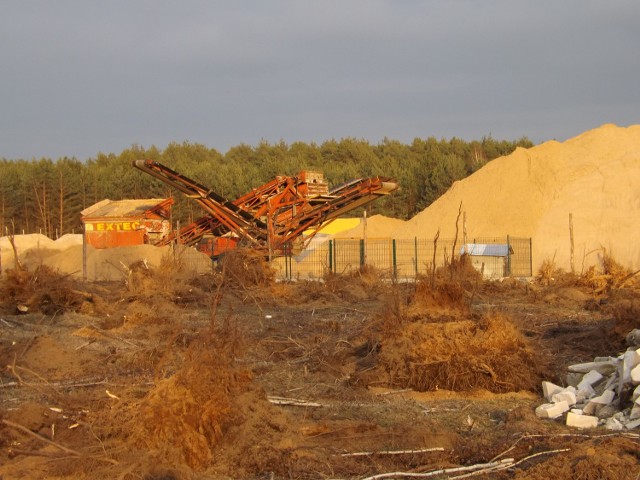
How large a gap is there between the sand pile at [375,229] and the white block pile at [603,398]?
32.5 m

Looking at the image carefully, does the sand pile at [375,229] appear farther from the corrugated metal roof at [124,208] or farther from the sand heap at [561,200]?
the corrugated metal roof at [124,208]

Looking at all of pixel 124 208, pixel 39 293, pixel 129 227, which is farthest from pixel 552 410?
pixel 124 208

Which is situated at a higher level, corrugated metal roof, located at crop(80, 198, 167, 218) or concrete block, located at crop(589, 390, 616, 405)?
corrugated metal roof, located at crop(80, 198, 167, 218)

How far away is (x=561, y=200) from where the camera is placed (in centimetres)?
3734

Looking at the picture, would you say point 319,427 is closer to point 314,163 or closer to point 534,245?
point 534,245

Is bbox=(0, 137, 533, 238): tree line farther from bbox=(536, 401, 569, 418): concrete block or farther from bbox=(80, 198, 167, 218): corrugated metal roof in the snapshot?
bbox=(536, 401, 569, 418): concrete block

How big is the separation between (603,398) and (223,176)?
57116 mm

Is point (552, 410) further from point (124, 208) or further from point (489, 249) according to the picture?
point (124, 208)

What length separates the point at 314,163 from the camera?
76.1 meters

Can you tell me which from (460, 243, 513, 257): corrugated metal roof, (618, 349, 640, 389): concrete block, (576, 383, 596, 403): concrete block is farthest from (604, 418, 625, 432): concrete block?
(460, 243, 513, 257): corrugated metal roof

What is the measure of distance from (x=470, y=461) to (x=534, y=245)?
29.2 meters

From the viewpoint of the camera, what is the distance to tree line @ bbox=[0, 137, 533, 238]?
57.3 meters

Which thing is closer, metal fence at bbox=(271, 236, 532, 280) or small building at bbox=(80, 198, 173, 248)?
metal fence at bbox=(271, 236, 532, 280)

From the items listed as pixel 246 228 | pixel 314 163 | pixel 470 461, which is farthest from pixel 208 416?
pixel 314 163
